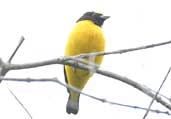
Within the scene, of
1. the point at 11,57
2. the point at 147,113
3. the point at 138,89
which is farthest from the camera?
the point at 138,89

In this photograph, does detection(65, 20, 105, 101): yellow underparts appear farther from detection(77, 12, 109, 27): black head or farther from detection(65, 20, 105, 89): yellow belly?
detection(77, 12, 109, 27): black head

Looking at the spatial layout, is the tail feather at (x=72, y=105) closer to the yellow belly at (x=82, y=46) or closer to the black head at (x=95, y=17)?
the yellow belly at (x=82, y=46)

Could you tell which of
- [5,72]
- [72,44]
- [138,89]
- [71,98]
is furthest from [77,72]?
[5,72]

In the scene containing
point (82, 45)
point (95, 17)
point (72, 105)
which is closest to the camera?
point (82, 45)

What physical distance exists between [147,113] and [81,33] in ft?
9.73

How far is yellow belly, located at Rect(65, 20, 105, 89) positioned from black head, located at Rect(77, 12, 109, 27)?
435mm

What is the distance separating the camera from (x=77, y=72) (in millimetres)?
4906

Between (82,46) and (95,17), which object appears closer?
(82,46)

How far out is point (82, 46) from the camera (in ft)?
15.9

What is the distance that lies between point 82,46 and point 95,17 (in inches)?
33.4

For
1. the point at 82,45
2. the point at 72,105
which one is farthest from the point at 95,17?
the point at 72,105

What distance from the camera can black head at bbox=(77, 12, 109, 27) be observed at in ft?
18.1

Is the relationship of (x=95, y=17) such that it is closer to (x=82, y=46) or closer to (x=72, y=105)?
(x=82, y=46)

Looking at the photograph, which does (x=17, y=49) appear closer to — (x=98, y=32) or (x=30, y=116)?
(x=30, y=116)
